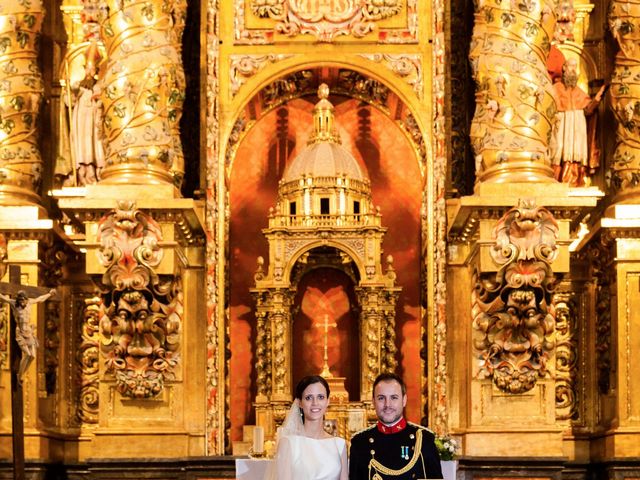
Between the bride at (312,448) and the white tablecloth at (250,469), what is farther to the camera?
the white tablecloth at (250,469)

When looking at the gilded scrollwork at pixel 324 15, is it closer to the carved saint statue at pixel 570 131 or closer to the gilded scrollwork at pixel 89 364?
the carved saint statue at pixel 570 131

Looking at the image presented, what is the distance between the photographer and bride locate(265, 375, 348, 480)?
9.17 metres

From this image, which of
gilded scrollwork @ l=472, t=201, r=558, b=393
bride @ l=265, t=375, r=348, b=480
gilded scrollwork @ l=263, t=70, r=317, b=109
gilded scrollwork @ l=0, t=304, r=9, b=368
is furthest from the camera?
gilded scrollwork @ l=263, t=70, r=317, b=109

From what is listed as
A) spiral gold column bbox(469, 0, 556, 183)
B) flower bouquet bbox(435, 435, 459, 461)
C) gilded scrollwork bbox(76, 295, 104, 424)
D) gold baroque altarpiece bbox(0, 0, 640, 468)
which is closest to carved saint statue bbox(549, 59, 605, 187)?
gold baroque altarpiece bbox(0, 0, 640, 468)

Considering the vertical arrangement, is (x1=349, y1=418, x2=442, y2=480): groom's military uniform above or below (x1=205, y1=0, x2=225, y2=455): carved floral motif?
below

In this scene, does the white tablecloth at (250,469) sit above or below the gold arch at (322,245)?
below

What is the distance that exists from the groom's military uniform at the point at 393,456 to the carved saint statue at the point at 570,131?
26.4 ft

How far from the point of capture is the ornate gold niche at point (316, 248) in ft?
54.5

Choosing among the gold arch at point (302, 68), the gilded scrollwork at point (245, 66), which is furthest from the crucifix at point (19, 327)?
the gilded scrollwork at point (245, 66)

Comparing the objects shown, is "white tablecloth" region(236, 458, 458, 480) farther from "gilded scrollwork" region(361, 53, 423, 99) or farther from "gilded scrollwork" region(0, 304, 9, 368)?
"gilded scrollwork" region(361, 53, 423, 99)

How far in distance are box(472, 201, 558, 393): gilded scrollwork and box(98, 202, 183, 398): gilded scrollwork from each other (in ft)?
9.98

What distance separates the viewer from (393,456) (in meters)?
9.10

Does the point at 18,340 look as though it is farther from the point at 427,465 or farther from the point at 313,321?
the point at 427,465

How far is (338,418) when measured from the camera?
1612 centimetres
